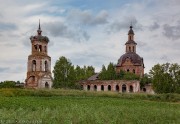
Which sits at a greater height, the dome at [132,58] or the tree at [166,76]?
the dome at [132,58]

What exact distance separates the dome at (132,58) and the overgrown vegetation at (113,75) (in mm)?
4010

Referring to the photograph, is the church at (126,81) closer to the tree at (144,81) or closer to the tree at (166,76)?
the tree at (144,81)

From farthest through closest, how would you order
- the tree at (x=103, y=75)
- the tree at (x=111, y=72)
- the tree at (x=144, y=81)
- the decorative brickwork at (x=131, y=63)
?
the decorative brickwork at (x=131, y=63) → the tree at (x=103, y=75) → the tree at (x=111, y=72) → the tree at (x=144, y=81)

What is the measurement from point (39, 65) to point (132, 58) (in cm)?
2644

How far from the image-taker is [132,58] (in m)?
90.9

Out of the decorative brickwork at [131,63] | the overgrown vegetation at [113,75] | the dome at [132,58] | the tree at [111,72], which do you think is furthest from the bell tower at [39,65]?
the dome at [132,58]

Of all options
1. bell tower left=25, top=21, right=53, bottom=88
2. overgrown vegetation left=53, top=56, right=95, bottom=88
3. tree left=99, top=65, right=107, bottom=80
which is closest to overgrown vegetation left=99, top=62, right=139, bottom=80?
tree left=99, top=65, right=107, bottom=80

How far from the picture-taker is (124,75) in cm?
8675

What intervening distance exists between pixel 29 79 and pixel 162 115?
53.1 metres

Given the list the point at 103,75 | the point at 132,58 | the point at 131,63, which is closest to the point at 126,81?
the point at 103,75

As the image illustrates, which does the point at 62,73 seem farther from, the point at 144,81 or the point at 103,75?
the point at 144,81

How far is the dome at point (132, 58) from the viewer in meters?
90.5

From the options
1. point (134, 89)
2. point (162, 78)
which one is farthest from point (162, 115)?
point (134, 89)

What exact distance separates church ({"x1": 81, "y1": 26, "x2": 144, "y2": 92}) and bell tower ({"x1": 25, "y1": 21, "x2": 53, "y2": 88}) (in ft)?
53.5
